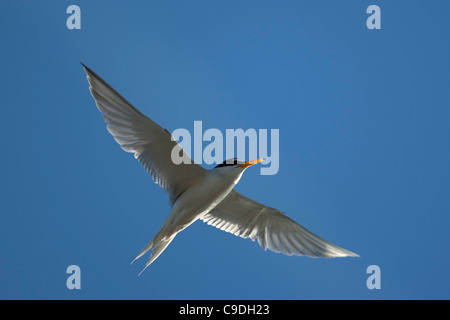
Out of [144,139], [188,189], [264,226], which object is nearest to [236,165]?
[188,189]

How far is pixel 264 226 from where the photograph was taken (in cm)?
833

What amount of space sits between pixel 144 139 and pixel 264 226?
2.25 m

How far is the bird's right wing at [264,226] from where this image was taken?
320 inches

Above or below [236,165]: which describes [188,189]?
below

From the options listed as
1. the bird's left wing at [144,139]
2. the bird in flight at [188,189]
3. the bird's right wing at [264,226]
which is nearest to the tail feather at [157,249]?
the bird in flight at [188,189]

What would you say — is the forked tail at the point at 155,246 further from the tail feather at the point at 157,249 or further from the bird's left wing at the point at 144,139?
the bird's left wing at the point at 144,139

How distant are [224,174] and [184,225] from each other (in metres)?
0.83

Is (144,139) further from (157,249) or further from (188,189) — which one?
(157,249)

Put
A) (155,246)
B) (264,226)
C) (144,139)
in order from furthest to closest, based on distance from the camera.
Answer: (264,226)
(144,139)
(155,246)

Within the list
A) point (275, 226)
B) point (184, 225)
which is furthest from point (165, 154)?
point (275, 226)

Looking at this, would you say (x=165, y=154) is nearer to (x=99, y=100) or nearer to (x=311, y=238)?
(x=99, y=100)

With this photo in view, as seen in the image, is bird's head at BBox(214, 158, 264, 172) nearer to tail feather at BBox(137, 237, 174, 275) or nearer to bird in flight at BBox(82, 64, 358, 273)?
bird in flight at BBox(82, 64, 358, 273)

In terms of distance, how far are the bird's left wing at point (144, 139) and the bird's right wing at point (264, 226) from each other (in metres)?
0.81

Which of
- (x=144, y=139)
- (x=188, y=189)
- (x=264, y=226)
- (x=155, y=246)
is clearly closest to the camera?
(x=155, y=246)
